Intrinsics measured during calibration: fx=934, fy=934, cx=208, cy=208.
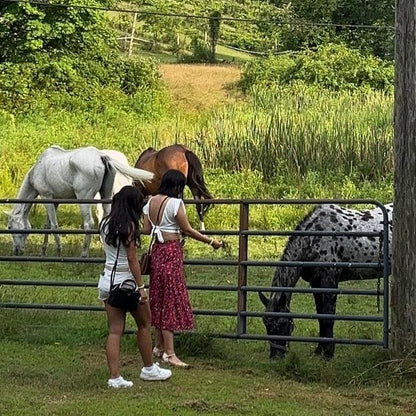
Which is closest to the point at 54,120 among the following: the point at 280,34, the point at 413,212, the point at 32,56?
the point at 32,56

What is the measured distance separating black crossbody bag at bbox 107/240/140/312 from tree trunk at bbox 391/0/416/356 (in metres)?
2.08

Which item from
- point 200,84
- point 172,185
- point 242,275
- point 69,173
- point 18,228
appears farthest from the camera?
Answer: point 200,84

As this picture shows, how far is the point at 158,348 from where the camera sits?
7934 mm

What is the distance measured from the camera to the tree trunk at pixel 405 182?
23.6 feet

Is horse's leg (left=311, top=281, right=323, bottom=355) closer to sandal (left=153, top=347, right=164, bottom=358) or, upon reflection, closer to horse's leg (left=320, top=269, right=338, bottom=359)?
horse's leg (left=320, top=269, right=338, bottom=359)

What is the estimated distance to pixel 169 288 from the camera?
24.9 feet

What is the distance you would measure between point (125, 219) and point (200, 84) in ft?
101

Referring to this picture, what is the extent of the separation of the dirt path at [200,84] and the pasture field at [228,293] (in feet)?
14.6

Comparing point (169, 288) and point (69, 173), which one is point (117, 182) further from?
point (169, 288)

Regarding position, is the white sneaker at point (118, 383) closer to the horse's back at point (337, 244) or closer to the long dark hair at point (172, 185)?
the long dark hair at point (172, 185)

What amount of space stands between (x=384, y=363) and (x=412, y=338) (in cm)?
29

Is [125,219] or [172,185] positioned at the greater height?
[172,185]

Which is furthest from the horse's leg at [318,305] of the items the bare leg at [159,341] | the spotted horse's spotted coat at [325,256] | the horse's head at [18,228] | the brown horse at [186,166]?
the brown horse at [186,166]

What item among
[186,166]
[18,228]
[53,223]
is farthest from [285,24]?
[18,228]
